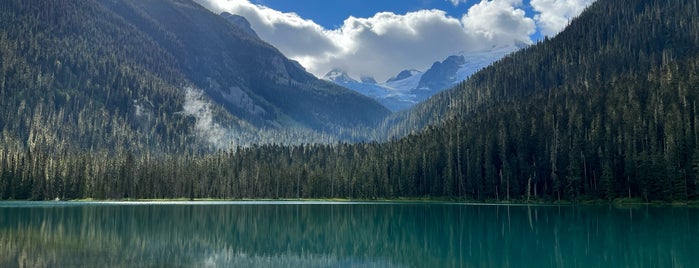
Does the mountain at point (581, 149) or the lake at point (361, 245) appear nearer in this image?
the lake at point (361, 245)

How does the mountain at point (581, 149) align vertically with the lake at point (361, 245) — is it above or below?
above

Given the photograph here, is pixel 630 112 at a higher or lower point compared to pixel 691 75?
lower

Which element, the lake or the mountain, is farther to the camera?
the mountain

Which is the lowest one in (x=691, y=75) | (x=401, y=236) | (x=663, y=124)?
(x=401, y=236)

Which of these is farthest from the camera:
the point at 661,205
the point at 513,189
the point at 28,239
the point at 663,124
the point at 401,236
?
the point at 513,189

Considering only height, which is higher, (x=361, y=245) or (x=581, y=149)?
(x=581, y=149)

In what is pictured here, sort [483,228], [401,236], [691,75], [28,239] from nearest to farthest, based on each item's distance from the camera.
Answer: [28,239] < [401,236] < [483,228] < [691,75]

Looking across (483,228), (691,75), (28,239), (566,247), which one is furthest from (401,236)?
(691,75)

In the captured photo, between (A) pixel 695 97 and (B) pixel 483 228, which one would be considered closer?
(B) pixel 483 228

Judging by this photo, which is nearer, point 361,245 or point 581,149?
point 361,245

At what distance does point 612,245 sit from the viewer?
148 feet

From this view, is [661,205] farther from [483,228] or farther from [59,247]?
[59,247]

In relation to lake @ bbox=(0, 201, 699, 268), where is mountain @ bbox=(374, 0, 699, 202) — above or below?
above

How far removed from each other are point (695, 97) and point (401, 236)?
105m
